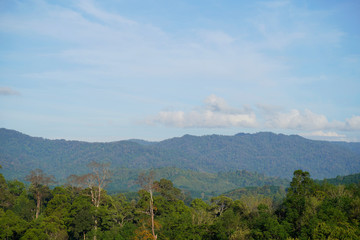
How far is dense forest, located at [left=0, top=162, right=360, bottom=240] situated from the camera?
40500 mm

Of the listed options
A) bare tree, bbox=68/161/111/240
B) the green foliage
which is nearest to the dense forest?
the green foliage

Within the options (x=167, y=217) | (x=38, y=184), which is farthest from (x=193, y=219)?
(x=38, y=184)

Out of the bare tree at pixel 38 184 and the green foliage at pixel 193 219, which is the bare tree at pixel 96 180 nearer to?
the green foliage at pixel 193 219

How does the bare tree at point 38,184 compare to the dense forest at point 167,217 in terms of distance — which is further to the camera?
the bare tree at point 38,184

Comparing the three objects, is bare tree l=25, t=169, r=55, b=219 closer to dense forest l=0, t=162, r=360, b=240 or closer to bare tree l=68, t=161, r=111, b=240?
dense forest l=0, t=162, r=360, b=240

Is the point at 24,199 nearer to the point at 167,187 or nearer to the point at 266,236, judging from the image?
the point at 167,187

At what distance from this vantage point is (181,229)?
44.6 meters

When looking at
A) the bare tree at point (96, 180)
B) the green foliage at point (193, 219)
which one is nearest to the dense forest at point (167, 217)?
the green foliage at point (193, 219)

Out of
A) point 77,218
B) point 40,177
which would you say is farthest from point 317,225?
point 40,177

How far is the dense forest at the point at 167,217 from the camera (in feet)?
133

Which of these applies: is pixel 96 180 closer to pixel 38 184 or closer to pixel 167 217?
pixel 167 217

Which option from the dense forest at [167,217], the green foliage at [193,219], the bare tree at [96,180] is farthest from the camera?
the bare tree at [96,180]

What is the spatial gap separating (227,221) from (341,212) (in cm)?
1546

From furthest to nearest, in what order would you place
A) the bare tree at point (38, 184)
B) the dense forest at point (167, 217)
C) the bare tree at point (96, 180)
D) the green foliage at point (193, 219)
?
the bare tree at point (38, 184), the bare tree at point (96, 180), the dense forest at point (167, 217), the green foliage at point (193, 219)
